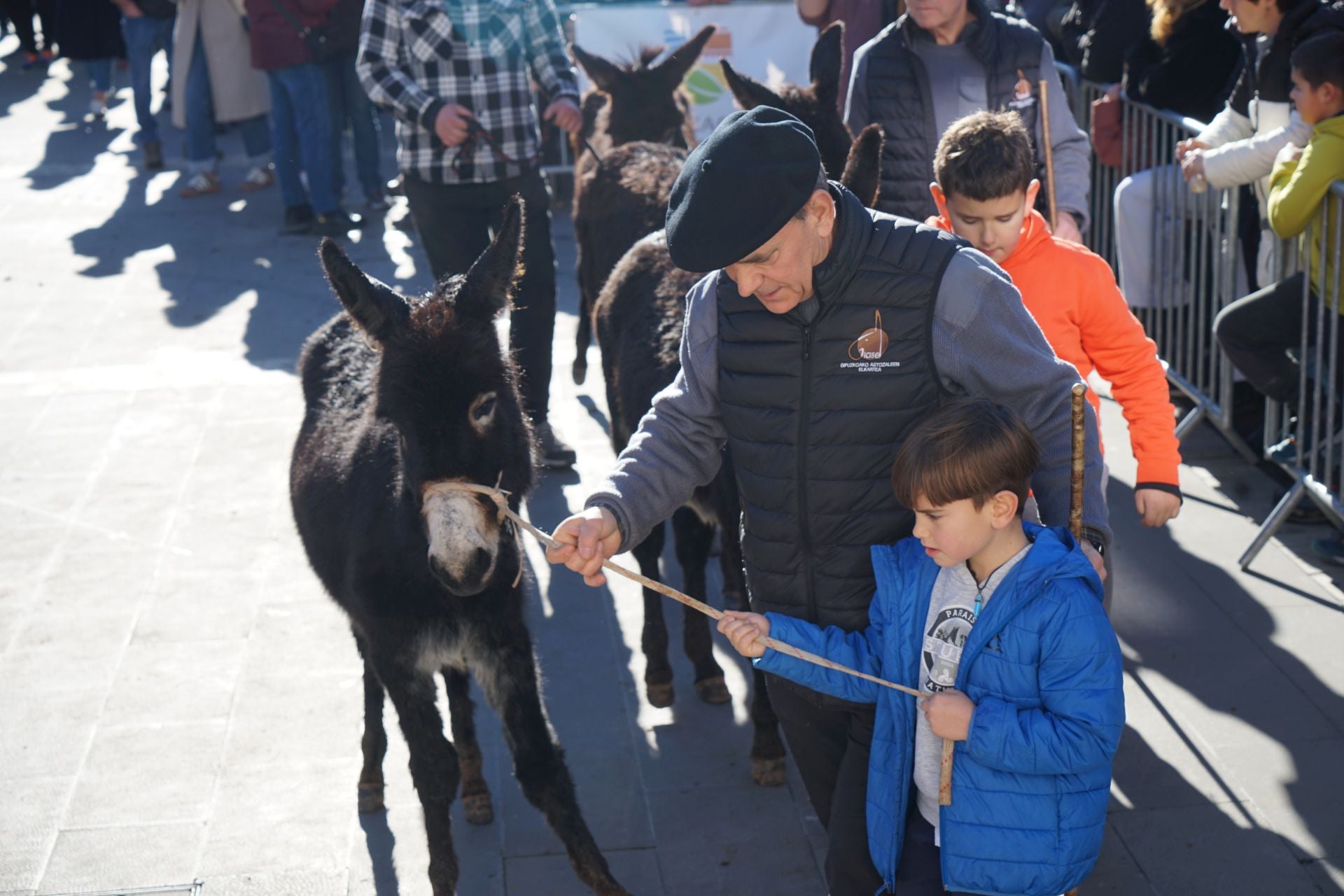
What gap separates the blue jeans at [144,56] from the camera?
12586 mm

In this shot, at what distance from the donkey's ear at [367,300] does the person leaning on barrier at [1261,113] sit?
12.3ft

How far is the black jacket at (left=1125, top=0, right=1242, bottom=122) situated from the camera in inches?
261

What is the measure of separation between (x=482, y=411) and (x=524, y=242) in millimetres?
3065

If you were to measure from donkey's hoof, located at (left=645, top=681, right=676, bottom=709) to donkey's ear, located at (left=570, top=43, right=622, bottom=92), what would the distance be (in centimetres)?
372

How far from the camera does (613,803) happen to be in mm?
4363

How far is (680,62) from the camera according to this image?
7402 mm

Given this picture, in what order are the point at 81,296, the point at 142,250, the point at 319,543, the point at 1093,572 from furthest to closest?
the point at 142,250 < the point at 81,296 < the point at 319,543 < the point at 1093,572

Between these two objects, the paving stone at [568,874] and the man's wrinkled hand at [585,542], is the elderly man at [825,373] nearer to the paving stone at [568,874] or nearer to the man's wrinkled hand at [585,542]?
the man's wrinkled hand at [585,542]

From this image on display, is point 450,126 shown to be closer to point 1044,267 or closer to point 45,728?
point 45,728

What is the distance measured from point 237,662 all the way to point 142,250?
21.1 feet

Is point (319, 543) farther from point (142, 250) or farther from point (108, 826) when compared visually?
point (142, 250)

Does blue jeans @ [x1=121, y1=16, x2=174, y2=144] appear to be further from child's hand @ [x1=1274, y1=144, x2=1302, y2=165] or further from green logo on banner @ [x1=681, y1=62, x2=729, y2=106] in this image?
child's hand @ [x1=1274, y1=144, x2=1302, y2=165]

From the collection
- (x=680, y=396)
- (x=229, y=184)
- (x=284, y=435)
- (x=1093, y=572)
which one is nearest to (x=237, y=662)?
(x=284, y=435)

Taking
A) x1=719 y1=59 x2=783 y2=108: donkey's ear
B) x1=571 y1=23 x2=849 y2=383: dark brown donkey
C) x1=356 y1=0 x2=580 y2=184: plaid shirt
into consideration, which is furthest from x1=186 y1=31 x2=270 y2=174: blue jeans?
x1=719 y1=59 x2=783 y2=108: donkey's ear
